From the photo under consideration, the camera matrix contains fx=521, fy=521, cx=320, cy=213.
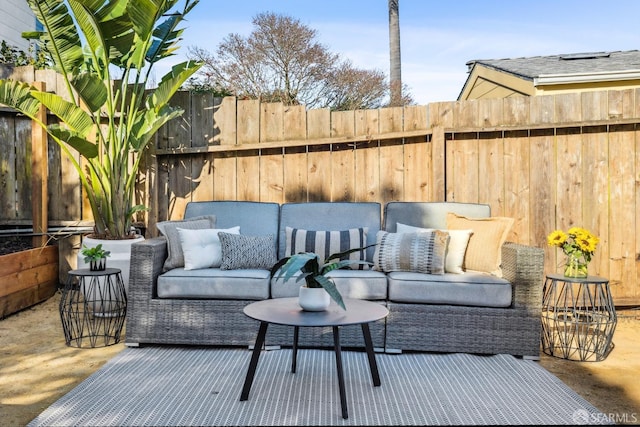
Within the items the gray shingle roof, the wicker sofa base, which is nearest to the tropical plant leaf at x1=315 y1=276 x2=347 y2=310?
the wicker sofa base

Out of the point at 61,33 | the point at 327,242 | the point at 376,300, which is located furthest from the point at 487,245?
the point at 61,33

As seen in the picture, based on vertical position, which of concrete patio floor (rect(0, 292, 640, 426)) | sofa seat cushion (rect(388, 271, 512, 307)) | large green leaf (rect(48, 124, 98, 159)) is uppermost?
large green leaf (rect(48, 124, 98, 159))

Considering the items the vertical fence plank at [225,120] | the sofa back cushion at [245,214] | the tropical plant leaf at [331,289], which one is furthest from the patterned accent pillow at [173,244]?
the tropical plant leaf at [331,289]

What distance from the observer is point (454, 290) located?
Result: 10.1 ft

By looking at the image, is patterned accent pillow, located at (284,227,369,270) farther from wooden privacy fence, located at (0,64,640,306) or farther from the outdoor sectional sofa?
wooden privacy fence, located at (0,64,640,306)

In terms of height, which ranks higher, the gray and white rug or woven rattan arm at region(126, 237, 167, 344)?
woven rattan arm at region(126, 237, 167, 344)

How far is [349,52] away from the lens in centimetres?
934

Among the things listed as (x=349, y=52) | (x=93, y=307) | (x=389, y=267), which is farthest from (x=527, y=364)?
(x=349, y=52)

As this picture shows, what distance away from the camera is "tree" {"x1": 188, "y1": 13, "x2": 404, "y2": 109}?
8.60 m

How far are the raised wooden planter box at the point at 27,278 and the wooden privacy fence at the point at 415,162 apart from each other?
0.20 m

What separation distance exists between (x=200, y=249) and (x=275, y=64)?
5.85 metres

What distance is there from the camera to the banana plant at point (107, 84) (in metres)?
3.83

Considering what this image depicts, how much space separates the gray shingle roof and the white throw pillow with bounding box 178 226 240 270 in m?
4.83

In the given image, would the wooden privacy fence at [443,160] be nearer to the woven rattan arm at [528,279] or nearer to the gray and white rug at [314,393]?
the woven rattan arm at [528,279]
